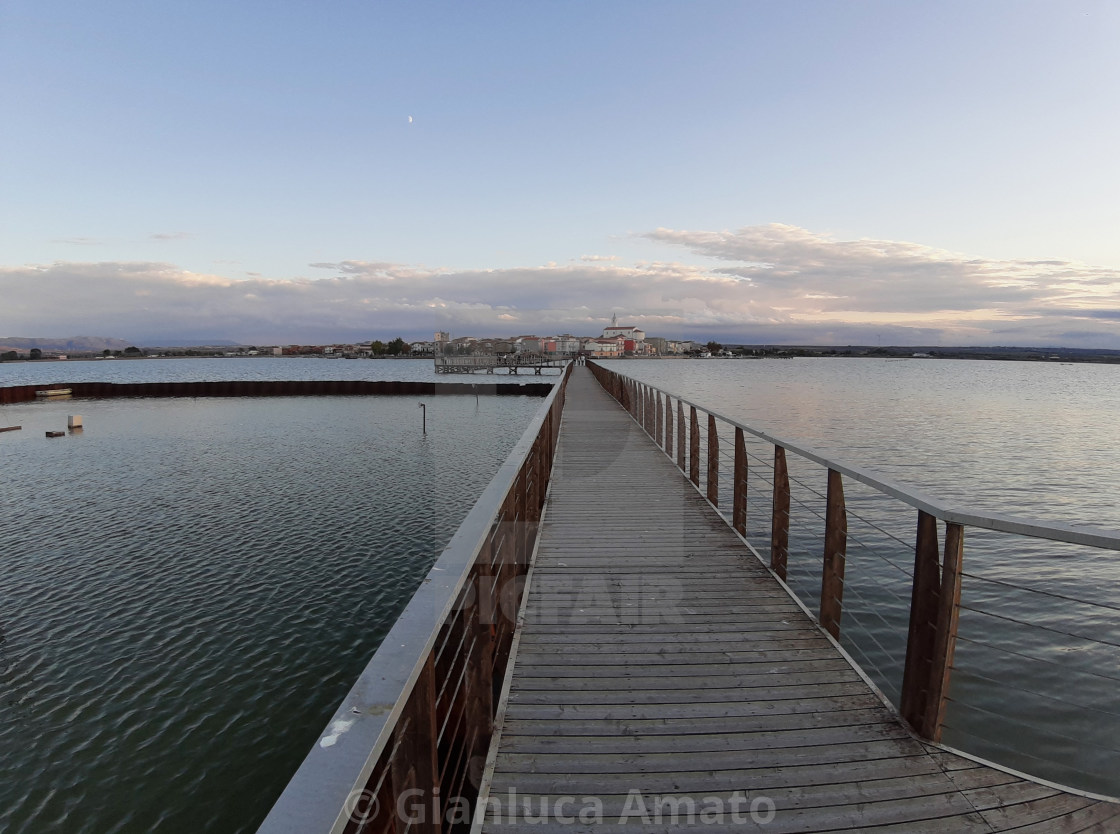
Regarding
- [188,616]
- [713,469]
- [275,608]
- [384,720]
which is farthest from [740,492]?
[188,616]

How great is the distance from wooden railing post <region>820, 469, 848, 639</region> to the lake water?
0.52 m

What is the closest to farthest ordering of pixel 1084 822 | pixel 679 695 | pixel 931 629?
pixel 1084 822 < pixel 931 629 < pixel 679 695

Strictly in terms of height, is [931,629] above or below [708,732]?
above

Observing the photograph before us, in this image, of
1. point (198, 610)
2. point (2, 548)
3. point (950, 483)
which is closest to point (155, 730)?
point (198, 610)

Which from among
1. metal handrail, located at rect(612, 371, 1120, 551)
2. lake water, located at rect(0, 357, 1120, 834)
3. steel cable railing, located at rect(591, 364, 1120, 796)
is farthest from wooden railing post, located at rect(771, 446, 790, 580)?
metal handrail, located at rect(612, 371, 1120, 551)

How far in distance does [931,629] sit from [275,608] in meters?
7.98

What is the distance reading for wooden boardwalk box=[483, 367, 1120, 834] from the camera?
A: 211cm

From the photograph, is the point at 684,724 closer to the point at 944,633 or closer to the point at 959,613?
the point at 944,633

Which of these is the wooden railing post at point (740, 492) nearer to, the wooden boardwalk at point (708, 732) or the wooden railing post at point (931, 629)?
the wooden boardwalk at point (708, 732)

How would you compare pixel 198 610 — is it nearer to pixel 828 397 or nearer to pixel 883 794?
pixel 883 794

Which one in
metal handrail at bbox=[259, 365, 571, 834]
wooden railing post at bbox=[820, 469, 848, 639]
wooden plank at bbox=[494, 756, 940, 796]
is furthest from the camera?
wooden railing post at bbox=[820, 469, 848, 639]

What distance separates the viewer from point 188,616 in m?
7.92

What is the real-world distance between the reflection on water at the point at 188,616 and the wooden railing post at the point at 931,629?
491cm

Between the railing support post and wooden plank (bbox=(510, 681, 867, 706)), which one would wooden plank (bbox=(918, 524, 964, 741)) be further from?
the railing support post
